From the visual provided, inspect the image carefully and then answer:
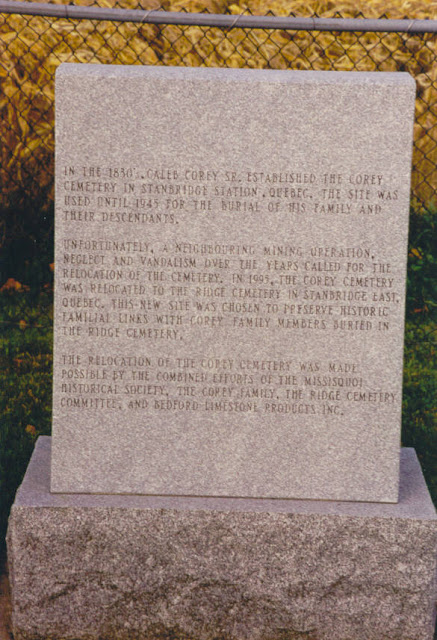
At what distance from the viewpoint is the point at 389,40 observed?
7.15 meters

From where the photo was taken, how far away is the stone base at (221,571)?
9.24 feet

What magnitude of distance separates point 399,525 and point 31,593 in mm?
1255

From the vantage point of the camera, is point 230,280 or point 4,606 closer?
point 230,280

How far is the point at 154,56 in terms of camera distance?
719 cm

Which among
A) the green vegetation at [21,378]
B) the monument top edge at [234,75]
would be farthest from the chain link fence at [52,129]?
the monument top edge at [234,75]

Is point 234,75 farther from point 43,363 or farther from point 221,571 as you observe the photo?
point 43,363

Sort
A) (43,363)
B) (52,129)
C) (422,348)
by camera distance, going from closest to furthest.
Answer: (43,363), (422,348), (52,129)

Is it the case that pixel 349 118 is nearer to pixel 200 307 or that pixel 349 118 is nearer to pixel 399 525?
pixel 200 307

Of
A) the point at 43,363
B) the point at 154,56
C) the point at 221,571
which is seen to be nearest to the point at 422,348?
the point at 43,363

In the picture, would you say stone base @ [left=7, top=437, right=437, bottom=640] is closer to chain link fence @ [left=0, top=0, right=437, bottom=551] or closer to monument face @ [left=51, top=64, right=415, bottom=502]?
monument face @ [left=51, top=64, right=415, bottom=502]

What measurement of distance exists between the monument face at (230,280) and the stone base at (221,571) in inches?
5.7

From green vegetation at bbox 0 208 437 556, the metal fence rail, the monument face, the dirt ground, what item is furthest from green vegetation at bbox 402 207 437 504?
the dirt ground

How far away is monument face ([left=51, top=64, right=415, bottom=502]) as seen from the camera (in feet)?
9.20

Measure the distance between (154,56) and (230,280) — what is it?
190 inches
